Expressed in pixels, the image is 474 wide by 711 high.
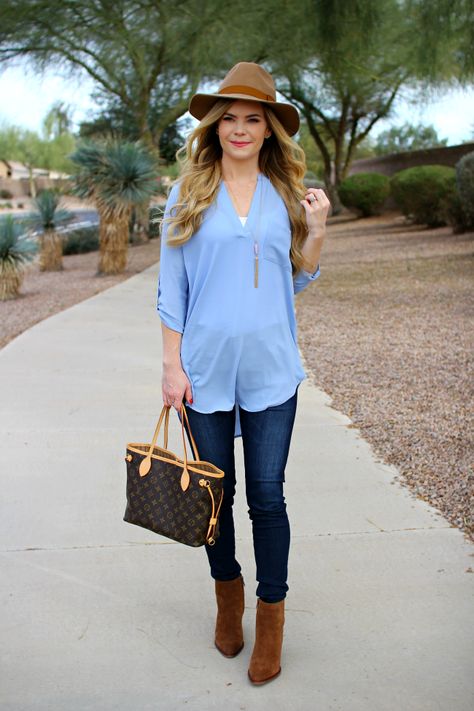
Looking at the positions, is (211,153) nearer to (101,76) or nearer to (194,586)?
(194,586)

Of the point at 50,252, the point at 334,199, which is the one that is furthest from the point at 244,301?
the point at 334,199

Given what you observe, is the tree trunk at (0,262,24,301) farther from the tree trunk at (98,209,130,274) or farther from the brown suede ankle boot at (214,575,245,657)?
the brown suede ankle boot at (214,575,245,657)

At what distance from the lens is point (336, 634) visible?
3311 mm

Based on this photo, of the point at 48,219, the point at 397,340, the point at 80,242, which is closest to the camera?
the point at 397,340

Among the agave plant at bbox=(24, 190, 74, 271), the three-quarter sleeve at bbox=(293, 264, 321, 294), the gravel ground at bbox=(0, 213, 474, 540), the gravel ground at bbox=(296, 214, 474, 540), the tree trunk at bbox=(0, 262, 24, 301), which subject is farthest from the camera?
the agave plant at bbox=(24, 190, 74, 271)

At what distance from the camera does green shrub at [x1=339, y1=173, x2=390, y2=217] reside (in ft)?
93.4

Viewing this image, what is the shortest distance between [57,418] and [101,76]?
834 inches

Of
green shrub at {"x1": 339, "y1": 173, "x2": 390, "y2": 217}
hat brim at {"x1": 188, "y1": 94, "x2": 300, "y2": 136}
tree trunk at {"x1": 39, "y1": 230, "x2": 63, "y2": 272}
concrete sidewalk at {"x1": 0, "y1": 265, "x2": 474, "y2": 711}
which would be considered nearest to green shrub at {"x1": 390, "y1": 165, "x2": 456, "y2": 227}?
green shrub at {"x1": 339, "y1": 173, "x2": 390, "y2": 217}

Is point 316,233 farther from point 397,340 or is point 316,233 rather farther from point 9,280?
point 9,280

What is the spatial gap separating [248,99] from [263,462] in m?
1.15

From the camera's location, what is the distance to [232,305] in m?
2.95

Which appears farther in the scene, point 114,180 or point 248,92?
point 114,180

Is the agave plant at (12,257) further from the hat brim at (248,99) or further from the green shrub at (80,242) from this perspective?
the hat brim at (248,99)

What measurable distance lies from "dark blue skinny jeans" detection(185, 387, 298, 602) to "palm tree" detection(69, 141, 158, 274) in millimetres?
13067
